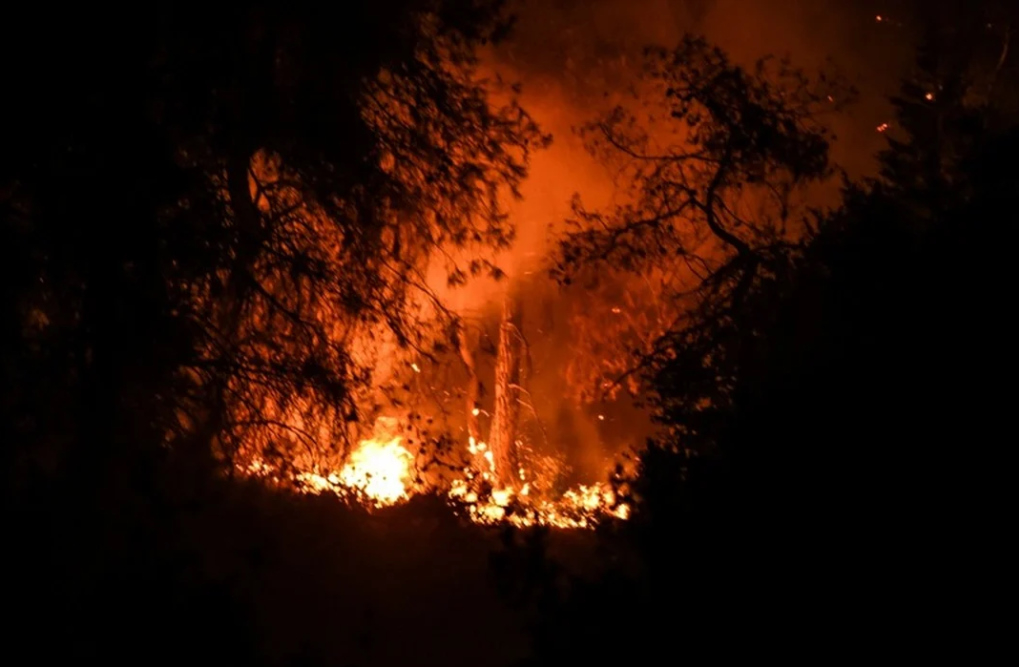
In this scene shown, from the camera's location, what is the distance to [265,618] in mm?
7328

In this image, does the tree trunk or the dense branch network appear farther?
the tree trunk

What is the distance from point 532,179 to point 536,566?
1479cm

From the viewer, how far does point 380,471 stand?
11.9 metres

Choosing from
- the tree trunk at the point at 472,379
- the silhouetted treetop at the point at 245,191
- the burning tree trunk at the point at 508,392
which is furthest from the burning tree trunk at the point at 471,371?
the silhouetted treetop at the point at 245,191

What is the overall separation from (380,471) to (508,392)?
7757 millimetres

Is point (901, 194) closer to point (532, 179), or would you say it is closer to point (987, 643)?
point (987, 643)

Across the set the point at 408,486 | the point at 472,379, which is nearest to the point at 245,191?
the point at 408,486

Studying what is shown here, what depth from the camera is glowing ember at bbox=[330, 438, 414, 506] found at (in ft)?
33.9

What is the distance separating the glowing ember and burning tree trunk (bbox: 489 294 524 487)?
6643 mm

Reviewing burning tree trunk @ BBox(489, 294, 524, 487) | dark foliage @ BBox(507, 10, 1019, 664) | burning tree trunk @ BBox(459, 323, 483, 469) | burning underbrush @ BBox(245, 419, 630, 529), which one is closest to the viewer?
dark foliage @ BBox(507, 10, 1019, 664)

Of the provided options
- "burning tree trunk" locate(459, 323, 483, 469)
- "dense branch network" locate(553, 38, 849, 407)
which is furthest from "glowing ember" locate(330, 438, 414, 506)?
"dense branch network" locate(553, 38, 849, 407)

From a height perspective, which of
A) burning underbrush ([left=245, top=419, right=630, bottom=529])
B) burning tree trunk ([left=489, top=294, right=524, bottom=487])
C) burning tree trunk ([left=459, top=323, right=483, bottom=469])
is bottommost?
burning underbrush ([left=245, top=419, right=630, bottom=529])

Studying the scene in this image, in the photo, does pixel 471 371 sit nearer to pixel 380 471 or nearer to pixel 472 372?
pixel 472 372

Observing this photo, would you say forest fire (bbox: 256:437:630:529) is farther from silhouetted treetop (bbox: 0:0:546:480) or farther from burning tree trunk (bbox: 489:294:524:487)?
burning tree trunk (bbox: 489:294:524:487)
